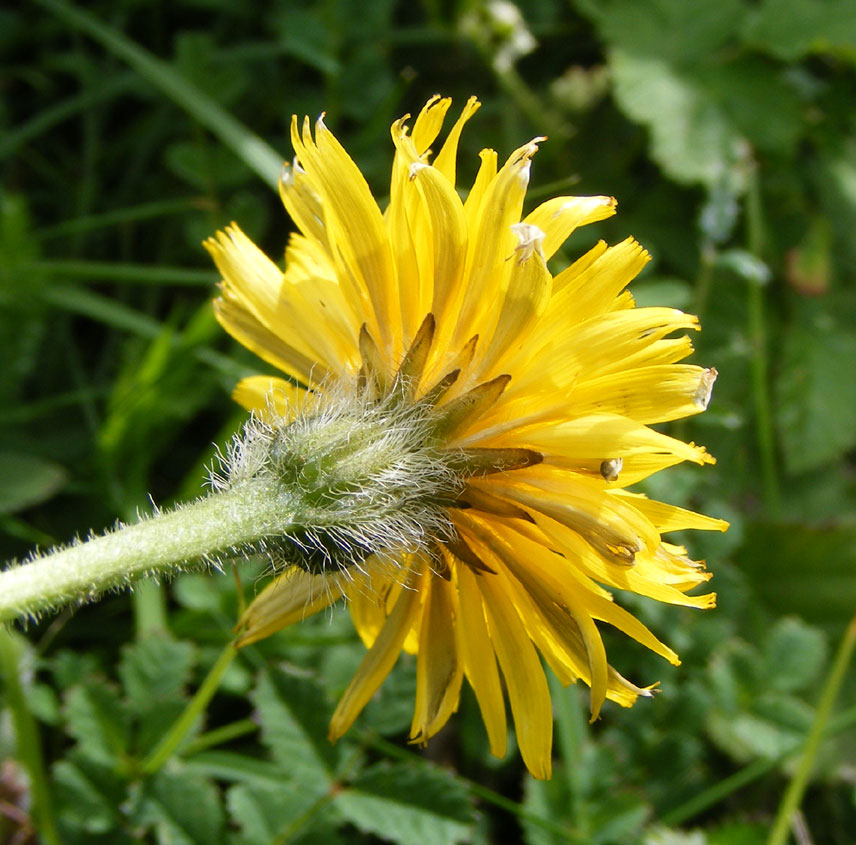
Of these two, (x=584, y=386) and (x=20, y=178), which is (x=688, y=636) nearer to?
(x=584, y=386)

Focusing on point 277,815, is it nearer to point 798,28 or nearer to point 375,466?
point 375,466

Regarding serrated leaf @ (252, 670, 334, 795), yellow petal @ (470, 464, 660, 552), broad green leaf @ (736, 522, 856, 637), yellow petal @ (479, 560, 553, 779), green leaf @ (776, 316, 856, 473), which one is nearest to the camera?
yellow petal @ (470, 464, 660, 552)

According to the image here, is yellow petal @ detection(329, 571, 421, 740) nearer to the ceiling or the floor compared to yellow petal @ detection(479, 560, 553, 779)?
nearer to the ceiling

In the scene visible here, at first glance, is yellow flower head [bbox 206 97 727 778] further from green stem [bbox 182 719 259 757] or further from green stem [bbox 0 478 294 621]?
green stem [bbox 182 719 259 757]

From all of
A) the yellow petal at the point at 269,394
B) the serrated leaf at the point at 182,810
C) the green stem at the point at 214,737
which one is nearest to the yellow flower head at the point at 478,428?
the yellow petal at the point at 269,394

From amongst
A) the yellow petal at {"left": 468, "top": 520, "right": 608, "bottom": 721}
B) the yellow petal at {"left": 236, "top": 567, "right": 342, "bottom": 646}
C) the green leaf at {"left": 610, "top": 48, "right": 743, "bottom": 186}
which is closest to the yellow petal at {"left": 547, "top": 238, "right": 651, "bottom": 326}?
the yellow petal at {"left": 468, "top": 520, "right": 608, "bottom": 721}

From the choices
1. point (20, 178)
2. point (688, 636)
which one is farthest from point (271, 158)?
point (688, 636)

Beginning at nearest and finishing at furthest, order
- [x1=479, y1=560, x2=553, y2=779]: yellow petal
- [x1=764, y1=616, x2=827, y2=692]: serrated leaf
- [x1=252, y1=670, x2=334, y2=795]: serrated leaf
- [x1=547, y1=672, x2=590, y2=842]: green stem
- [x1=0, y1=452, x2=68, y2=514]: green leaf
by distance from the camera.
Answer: [x1=479, y1=560, x2=553, y2=779]: yellow petal → [x1=252, y1=670, x2=334, y2=795]: serrated leaf → [x1=547, y1=672, x2=590, y2=842]: green stem → [x1=764, y1=616, x2=827, y2=692]: serrated leaf → [x1=0, y1=452, x2=68, y2=514]: green leaf
